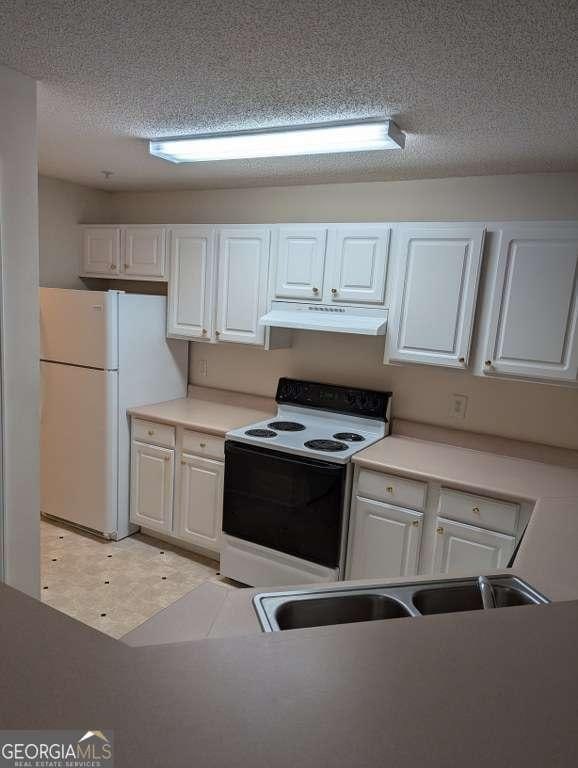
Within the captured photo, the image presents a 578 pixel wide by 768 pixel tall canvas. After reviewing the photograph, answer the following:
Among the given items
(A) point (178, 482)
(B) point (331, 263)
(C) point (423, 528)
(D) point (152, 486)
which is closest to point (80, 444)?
(D) point (152, 486)

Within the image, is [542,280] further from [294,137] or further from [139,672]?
[139,672]

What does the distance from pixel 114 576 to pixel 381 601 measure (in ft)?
7.40

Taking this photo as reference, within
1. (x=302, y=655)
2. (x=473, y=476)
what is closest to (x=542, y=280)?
(x=473, y=476)

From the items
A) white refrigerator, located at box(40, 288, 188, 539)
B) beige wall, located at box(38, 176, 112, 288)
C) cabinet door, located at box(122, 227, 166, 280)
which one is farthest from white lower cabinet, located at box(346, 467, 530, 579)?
beige wall, located at box(38, 176, 112, 288)

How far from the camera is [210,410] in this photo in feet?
11.7

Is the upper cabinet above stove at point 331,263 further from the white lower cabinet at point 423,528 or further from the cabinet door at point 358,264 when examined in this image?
the white lower cabinet at point 423,528

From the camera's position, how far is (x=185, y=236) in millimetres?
3428

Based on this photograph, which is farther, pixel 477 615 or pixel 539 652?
pixel 477 615

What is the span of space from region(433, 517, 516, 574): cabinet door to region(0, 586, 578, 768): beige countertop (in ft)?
5.57

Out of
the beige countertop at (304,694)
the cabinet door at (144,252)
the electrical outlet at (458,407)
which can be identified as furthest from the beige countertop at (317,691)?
the cabinet door at (144,252)

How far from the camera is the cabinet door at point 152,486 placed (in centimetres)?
339

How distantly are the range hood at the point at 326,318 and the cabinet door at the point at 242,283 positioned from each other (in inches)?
4.7

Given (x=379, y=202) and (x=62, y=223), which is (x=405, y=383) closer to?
(x=379, y=202)

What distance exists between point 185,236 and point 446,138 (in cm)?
183
